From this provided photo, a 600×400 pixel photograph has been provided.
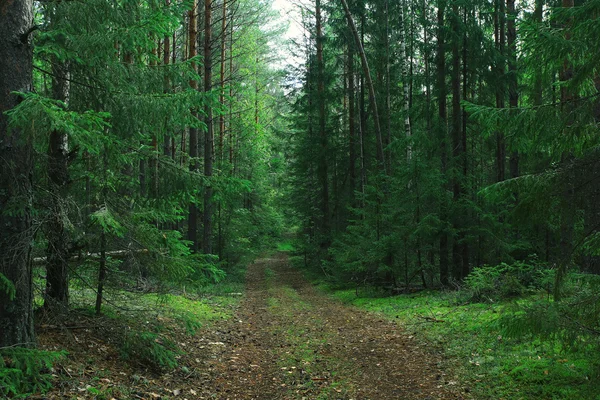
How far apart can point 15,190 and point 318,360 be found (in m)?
5.20

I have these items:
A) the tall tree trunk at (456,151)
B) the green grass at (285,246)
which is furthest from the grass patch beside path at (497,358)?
the green grass at (285,246)

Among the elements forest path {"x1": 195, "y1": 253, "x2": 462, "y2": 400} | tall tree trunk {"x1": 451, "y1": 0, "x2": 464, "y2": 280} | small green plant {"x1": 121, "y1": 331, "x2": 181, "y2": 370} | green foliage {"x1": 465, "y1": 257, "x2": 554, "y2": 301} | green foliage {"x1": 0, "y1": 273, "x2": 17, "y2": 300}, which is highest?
tall tree trunk {"x1": 451, "y1": 0, "x2": 464, "y2": 280}

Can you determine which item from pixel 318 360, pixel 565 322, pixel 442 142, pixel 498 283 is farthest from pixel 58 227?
pixel 442 142

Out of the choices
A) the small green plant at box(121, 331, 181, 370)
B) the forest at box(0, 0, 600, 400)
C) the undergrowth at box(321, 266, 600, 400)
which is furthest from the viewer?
the small green plant at box(121, 331, 181, 370)

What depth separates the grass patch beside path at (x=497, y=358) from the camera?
4.80 m

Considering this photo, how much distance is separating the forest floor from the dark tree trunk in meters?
0.77

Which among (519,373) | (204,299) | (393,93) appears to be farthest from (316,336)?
(393,93)

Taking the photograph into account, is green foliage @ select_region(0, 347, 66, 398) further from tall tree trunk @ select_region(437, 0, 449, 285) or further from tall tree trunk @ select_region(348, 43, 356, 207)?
tall tree trunk @ select_region(348, 43, 356, 207)

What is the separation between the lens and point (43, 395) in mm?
4008

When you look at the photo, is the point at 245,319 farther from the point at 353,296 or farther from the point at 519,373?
the point at 519,373

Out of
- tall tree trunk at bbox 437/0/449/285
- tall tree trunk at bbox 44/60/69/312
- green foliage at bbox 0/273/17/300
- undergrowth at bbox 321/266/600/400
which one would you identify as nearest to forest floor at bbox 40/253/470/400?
undergrowth at bbox 321/266/600/400

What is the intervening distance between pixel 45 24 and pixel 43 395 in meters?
5.01

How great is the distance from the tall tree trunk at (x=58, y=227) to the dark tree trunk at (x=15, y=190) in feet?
2.51

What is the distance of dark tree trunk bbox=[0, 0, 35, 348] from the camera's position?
442 centimetres
